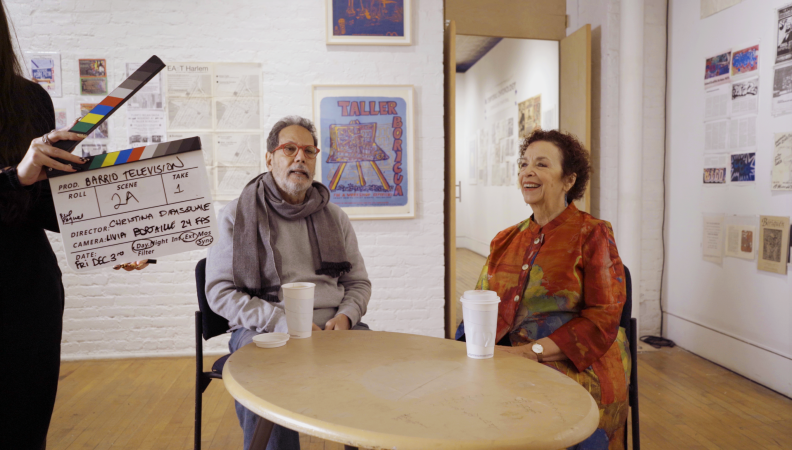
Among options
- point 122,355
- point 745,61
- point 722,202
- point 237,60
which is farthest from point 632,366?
point 122,355

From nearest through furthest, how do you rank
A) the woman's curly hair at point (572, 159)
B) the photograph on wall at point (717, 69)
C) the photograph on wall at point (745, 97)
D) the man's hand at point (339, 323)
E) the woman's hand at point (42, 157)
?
the woman's hand at point (42, 157)
the man's hand at point (339, 323)
the woman's curly hair at point (572, 159)
the photograph on wall at point (745, 97)
the photograph on wall at point (717, 69)

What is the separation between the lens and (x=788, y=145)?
9.00 ft

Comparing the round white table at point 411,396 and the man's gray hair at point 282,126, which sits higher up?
the man's gray hair at point 282,126

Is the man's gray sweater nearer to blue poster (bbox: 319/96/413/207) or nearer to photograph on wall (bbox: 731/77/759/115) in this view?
blue poster (bbox: 319/96/413/207)

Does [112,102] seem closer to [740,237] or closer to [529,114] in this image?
[740,237]

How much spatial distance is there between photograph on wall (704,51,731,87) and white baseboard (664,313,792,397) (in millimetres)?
1557

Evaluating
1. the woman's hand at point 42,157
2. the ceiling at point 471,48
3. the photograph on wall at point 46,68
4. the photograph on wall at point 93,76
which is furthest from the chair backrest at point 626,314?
the ceiling at point 471,48

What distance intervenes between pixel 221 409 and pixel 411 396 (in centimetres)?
210

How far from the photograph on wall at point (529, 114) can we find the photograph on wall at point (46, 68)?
3955mm

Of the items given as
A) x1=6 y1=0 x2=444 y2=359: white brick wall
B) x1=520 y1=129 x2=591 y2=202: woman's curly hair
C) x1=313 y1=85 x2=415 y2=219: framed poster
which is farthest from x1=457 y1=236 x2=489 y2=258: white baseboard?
x1=520 y1=129 x2=591 y2=202: woman's curly hair

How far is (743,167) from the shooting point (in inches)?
120

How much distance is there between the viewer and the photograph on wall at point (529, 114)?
5529mm

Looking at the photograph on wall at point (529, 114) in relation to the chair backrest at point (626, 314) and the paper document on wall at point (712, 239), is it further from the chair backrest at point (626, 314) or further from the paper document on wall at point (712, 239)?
the chair backrest at point (626, 314)

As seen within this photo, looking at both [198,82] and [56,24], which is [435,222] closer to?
[198,82]
